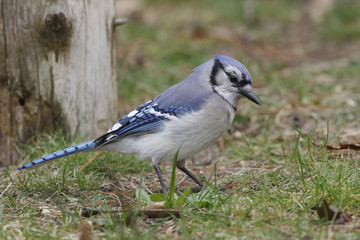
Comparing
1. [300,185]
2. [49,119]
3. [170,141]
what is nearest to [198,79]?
[170,141]

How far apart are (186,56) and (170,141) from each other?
367 centimetres

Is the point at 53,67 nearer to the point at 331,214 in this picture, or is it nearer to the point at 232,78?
the point at 232,78

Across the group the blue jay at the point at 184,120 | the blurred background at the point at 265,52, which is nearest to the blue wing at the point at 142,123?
the blue jay at the point at 184,120

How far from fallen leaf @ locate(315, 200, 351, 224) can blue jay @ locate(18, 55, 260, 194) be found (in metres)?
1.02

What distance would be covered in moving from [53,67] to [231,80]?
4.79 ft

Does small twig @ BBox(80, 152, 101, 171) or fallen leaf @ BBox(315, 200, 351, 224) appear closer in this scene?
fallen leaf @ BBox(315, 200, 351, 224)

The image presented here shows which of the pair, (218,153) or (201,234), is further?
(218,153)

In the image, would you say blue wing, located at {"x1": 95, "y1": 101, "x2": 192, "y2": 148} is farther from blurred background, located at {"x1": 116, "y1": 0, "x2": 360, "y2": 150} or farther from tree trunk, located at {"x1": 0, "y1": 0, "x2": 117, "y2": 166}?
blurred background, located at {"x1": 116, "y1": 0, "x2": 360, "y2": 150}

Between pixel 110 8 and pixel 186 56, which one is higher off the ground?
pixel 110 8

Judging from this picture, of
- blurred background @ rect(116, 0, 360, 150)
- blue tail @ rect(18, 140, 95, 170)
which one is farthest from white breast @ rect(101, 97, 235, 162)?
blurred background @ rect(116, 0, 360, 150)

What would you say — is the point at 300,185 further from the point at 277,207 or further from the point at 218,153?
the point at 218,153

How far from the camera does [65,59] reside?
4246 mm

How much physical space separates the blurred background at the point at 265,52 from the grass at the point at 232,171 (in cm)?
2

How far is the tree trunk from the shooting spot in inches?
161
